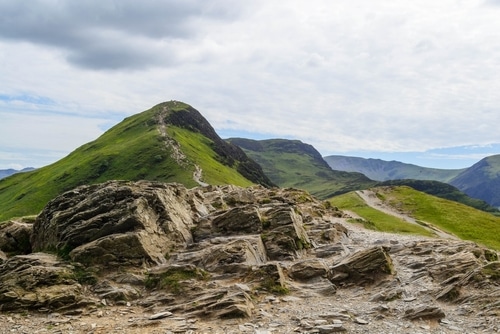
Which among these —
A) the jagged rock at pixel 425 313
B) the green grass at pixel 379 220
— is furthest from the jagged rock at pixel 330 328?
the green grass at pixel 379 220

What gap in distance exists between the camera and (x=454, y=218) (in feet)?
321

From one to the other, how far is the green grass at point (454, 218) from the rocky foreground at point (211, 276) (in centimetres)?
4956

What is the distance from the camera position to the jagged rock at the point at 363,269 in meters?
31.0

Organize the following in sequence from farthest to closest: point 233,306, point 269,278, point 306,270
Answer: point 306,270
point 269,278
point 233,306

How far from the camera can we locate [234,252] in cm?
3275

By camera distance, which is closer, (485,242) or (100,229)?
(100,229)

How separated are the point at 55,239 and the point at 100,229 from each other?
4494 mm

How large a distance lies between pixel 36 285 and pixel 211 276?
1219cm

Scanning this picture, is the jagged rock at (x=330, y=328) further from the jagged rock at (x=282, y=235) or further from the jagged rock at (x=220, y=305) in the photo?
the jagged rock at (x=282, y=235)

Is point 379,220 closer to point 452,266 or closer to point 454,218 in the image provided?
point 454,218

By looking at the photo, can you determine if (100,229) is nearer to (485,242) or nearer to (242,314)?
(242,314)

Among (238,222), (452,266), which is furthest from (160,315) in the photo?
(452,266)

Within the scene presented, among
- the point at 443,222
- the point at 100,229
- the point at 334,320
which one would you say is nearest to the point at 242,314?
the point at 334,320

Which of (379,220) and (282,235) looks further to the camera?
(379,220)
